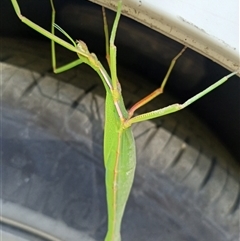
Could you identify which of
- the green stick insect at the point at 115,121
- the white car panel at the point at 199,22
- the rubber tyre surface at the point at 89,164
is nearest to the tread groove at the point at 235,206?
the rubber tyre surface at the point at 89,164

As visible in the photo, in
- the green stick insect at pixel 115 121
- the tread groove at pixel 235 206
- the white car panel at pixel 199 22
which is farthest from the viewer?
the tread groove at pixel 235 206

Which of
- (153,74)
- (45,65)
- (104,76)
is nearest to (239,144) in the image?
(153,74)

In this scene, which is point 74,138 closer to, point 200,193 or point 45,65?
point 45,65

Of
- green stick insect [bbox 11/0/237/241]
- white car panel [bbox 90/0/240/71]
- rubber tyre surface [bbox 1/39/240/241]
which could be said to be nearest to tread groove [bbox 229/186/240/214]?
rubber tyre surface [bbox 1/39/240/241]

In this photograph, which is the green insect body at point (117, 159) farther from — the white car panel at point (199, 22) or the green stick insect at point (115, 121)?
the white car panel at point (199, 22)

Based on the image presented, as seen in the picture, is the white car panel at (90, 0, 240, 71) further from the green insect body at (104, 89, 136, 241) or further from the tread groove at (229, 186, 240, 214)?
the tread groove at (229, 186, 240, 214)

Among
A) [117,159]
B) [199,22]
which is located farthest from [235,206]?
[199,22]
